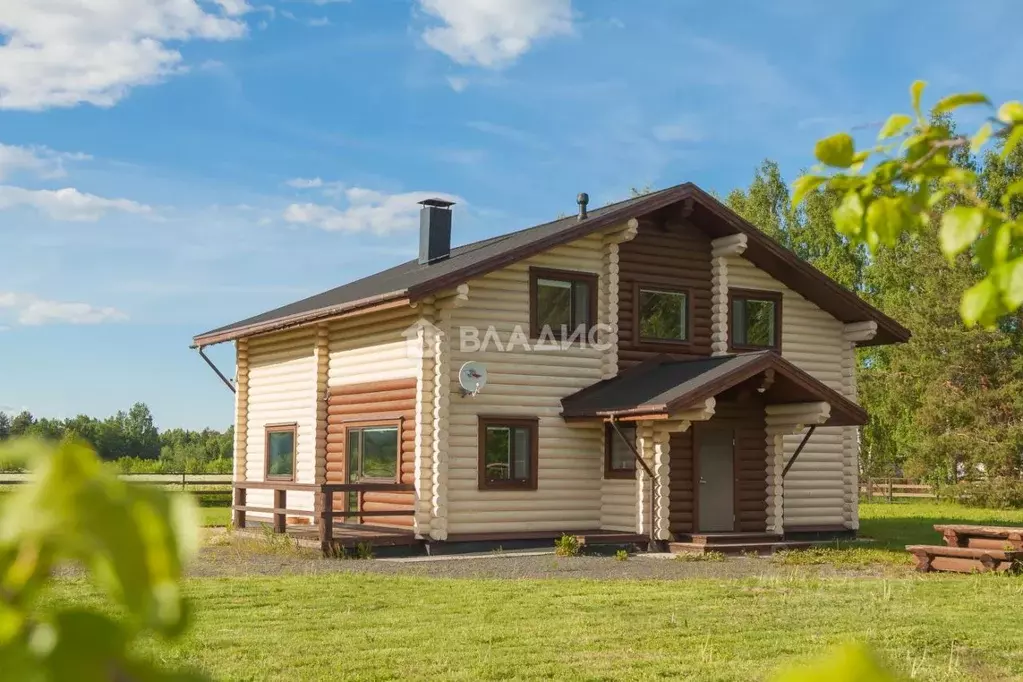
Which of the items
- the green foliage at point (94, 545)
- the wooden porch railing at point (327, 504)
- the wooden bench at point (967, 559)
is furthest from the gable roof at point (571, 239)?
the green foliage at point (94, 545)

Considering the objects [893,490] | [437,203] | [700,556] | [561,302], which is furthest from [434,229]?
[893,490]

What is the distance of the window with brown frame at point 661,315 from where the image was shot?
18.2 m

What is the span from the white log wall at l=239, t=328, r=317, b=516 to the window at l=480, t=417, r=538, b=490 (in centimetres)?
374

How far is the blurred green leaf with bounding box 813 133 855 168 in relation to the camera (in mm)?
2178

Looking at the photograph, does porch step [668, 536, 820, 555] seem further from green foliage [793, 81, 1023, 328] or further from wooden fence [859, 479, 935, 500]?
wooden fence [859, 479, 935, 500]

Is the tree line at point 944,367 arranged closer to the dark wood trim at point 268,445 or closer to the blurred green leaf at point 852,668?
the dark wood trim at point 268,445

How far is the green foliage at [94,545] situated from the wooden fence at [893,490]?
38.5 m

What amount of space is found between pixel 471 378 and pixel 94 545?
15591 mm

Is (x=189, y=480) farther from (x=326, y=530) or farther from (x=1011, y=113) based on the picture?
(x=1011, y=113)

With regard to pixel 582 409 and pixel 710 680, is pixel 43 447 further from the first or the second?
pixel 582 409

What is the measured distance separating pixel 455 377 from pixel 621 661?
9.10 metres

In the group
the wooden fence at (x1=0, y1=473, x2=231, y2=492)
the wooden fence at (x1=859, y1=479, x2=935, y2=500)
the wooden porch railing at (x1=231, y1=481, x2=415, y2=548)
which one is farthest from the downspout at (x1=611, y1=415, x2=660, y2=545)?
the wooden fence at (x1=859, y1=479, x2=935, y2=500)

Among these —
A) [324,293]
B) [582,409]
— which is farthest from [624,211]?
[324,293]

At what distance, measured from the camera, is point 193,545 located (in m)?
0.67
